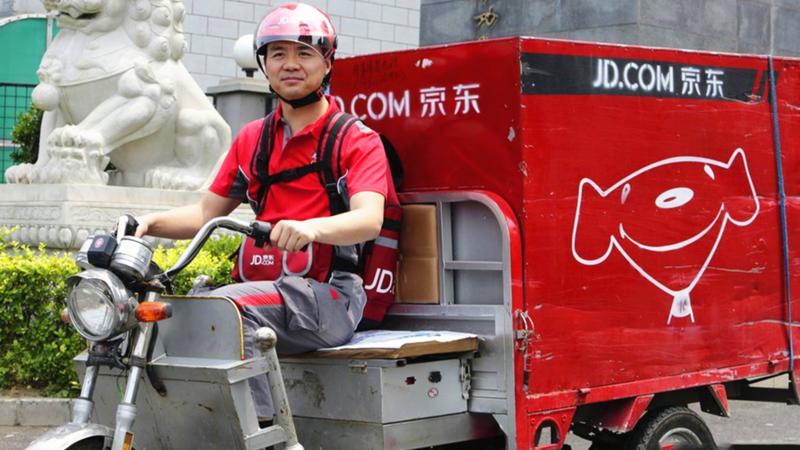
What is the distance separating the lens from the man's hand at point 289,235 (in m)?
3.87

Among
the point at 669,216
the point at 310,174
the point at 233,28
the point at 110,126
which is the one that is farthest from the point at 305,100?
the point at 233,28

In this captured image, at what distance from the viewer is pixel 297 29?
4449mm

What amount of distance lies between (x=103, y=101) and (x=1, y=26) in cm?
781

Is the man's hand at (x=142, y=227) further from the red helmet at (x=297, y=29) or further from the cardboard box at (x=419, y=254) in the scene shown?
the cardboard box at (x=419, y=254)

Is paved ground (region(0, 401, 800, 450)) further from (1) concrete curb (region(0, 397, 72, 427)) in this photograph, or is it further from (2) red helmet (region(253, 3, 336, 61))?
(2) red helmet (region(253, 3, 336, 61))

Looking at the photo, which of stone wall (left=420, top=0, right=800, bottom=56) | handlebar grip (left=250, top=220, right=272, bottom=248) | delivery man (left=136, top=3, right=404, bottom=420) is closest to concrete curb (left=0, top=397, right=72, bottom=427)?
delivery man (left=136, top=3, right=404, bottom=420)

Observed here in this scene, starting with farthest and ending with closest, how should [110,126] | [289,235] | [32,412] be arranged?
[110,126], [32,412], [289,235]

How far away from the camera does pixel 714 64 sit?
5426 millimetres

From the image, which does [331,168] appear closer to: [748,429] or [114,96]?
[748,429]

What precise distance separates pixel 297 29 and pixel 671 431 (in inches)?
88.4

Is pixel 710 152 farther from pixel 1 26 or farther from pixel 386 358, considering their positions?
pixel 1 26

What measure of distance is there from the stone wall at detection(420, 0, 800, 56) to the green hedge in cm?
665

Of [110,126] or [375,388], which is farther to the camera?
[110,126]

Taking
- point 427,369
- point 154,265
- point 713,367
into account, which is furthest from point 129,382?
point 713,367
